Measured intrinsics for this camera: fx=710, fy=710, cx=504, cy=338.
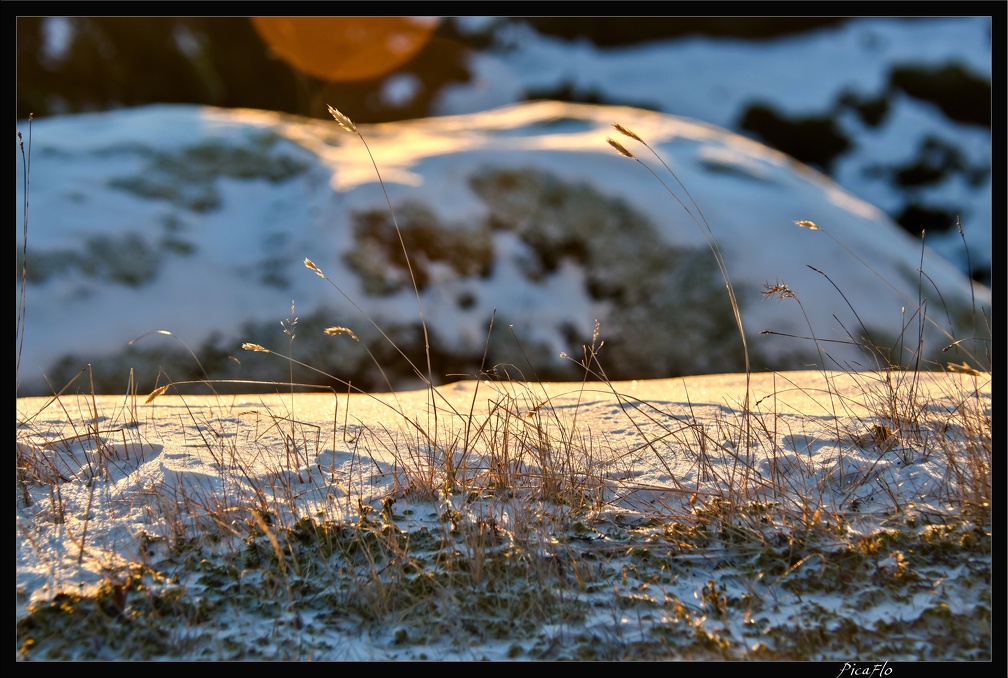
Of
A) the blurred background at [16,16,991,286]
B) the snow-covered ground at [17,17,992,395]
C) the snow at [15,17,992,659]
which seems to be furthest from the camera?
the blurred background at [16,16,991,286]

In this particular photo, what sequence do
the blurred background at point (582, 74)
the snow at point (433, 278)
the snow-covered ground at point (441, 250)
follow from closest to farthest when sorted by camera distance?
1. the snow at point (433, 278)
2. the snow-covered ground at point (441, 250)
3. the blurred background at point (582, 74)

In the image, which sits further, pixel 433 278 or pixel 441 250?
pixel 441 250

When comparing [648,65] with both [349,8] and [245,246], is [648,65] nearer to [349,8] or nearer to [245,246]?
[245,246]

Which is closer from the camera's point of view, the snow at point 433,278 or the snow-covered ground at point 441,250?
the snow at point 433,278

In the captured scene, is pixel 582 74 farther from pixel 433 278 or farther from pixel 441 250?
pixel 433 278

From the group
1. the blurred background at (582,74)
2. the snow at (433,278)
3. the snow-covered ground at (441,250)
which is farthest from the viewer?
the blurred background at (582,74)

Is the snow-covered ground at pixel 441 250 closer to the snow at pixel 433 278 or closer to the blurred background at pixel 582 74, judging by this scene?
the snow at pixel 433 278

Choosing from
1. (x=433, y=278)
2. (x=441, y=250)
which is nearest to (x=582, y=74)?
(x=441, y=250)

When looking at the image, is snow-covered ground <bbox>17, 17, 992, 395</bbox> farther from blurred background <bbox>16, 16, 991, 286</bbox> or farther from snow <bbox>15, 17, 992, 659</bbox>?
blurred background <bbox>16, 16, 991, 286</bbox>

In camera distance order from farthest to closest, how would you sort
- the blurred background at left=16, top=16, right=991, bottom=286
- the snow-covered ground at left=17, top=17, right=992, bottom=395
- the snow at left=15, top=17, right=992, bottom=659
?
1. the blurred background at left=16, top=16, right=991, bottom=286
2. the snow-covered ground at left=17, top=17, right=992, bottom=395
3. the snow at left=15, top=17, right=992, bottom=659

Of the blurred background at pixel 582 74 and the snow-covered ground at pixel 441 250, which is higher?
the blurred background at pixel 582 74

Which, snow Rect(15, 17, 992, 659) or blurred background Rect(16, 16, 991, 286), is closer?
snow Rect(15, 17, 992, 659)

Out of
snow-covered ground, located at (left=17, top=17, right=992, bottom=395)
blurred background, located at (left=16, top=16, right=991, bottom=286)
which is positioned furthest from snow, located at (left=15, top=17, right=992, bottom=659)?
blurred background, located at (left=16, top=16, right=991, bottom=286)

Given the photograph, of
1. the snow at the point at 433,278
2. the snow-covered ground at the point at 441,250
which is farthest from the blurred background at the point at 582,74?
the snow-covered ground at the point at 441,250
